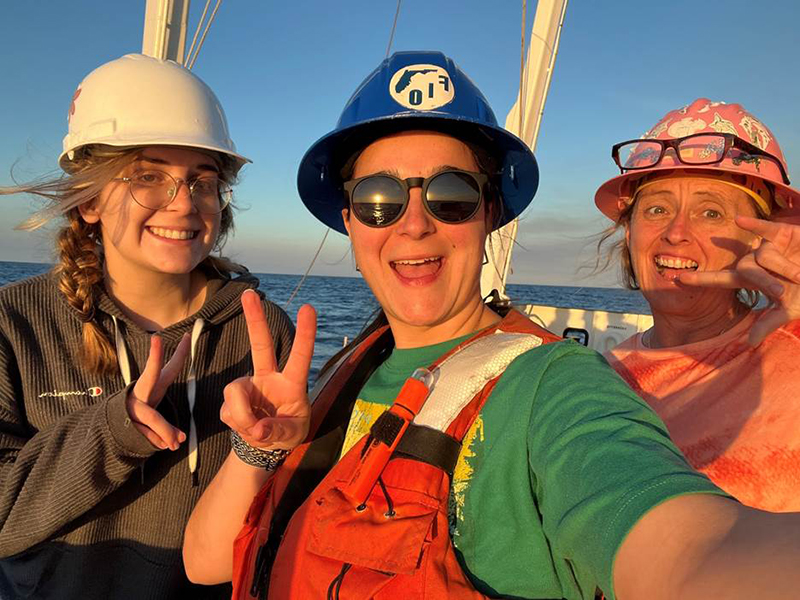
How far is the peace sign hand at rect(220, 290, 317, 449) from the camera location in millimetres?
1358

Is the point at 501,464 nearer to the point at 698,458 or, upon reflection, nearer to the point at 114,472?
the point at 698,458

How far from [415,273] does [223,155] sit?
1.41 metres

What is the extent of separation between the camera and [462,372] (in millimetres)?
1359

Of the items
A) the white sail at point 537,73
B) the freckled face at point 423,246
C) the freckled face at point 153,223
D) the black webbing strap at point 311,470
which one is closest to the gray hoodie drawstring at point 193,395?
the freckled face at point 153,223

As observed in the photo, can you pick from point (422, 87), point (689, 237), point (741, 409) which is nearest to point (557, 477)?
point (422, 87)

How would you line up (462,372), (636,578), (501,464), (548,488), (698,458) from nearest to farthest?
1. (636,578)
2. (548,488)
3. (501,464)
4. (462,372)
5. (698,458)

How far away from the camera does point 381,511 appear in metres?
→ 1.21

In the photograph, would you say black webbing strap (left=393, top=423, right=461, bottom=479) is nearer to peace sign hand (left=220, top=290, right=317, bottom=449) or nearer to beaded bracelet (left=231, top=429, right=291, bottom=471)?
peace sign hand (left=220, top=290, right=317, bottom=449)

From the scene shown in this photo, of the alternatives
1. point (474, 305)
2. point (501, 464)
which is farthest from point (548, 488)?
point (474, 305)

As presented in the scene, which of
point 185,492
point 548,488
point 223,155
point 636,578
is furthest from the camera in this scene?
point 223,155

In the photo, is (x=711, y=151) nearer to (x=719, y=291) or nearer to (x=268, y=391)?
(x=719, y=291)

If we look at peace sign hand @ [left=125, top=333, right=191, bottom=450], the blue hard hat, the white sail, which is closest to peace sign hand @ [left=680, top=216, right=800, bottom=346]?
the blue hard hat

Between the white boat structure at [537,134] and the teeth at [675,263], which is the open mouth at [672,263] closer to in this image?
the teeth at [675,263]

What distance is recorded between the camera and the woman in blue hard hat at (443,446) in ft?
2.65
